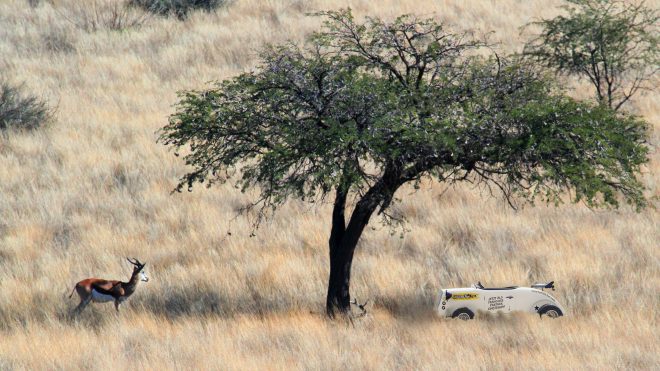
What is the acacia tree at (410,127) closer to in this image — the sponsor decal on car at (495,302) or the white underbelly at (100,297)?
the sponsor decal on car at (495,302)

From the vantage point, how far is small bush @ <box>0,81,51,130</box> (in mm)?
22219

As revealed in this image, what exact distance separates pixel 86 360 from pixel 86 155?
10.3 meters

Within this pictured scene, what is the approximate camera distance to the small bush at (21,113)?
875 inches

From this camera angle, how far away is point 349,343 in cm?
1173

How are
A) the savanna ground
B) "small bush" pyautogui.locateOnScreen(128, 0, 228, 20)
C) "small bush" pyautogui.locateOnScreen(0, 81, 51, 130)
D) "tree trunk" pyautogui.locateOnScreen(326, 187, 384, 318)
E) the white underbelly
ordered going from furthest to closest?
"small bush" pyautogui.locateOnScreen(128, 0, 228, 20) → "small bush" pyautogui.locateOnScreen(0, 81, 51, 130) → "tree trunk" pyautogui.locateOnScreen(326, 187, 384, 318) → the white underbelly → the savanna ground

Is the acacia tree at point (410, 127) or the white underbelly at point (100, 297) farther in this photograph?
the white underbelly at point (100, 297)

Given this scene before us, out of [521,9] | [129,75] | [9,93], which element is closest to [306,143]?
[9,93]

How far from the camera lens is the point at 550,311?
1316 cm

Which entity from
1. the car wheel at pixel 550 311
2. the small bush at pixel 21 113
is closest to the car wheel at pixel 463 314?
the car wheel at pixel 550 311

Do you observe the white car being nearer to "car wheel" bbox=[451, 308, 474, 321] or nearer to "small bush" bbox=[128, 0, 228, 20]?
"car wheel" bbox=[451, 308, 474, 321]

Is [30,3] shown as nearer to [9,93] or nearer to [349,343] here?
[9,93]

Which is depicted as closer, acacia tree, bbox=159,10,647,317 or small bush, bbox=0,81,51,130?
acacia tree, bbox=159,10,647,317

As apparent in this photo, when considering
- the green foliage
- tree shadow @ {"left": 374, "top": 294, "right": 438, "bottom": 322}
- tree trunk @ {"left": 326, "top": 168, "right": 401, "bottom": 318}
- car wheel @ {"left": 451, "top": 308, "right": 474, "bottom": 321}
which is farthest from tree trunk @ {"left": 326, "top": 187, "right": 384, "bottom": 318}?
car wheel @ {"left": 451, "top": 308, "right": 474, "bottom": 321}

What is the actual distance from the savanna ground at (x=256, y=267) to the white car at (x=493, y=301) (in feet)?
0.66
